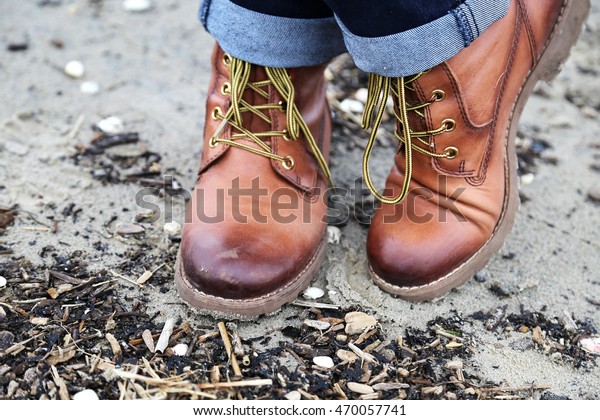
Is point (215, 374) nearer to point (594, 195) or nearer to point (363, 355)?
point (363, 355)

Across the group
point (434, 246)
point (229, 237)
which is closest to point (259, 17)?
point (229, 237)

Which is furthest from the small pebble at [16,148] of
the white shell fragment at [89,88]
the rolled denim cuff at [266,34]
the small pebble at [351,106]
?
the small pebble at [351,106]

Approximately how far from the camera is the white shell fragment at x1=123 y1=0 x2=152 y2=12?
3.15 meters

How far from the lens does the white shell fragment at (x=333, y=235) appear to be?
1.93 metres

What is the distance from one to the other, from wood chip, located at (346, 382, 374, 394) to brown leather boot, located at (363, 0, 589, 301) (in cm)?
31

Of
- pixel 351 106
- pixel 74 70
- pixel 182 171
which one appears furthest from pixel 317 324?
pixel 74 70

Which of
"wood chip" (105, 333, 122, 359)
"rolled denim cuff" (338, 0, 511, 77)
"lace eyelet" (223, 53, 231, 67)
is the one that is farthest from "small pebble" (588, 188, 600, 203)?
"wood chip" (105, 333, 122, 359)

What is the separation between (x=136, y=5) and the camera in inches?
124

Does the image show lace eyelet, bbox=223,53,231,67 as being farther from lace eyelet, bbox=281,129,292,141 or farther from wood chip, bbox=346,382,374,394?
wood chip, bbox=346,382,374,394

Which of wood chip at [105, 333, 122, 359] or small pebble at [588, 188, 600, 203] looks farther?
small pebble at [588, 188, 600, 203]

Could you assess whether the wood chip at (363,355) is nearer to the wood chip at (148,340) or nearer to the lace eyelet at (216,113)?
the wood chip at (148,340)

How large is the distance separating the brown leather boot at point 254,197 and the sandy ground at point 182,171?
88 mm

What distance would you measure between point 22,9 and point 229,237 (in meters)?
2.09

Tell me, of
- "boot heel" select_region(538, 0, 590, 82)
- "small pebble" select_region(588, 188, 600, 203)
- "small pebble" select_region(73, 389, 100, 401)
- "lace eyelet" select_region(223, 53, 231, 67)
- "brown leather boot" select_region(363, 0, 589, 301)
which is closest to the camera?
"small pebble" select_region(73, 389, 100, 401)
